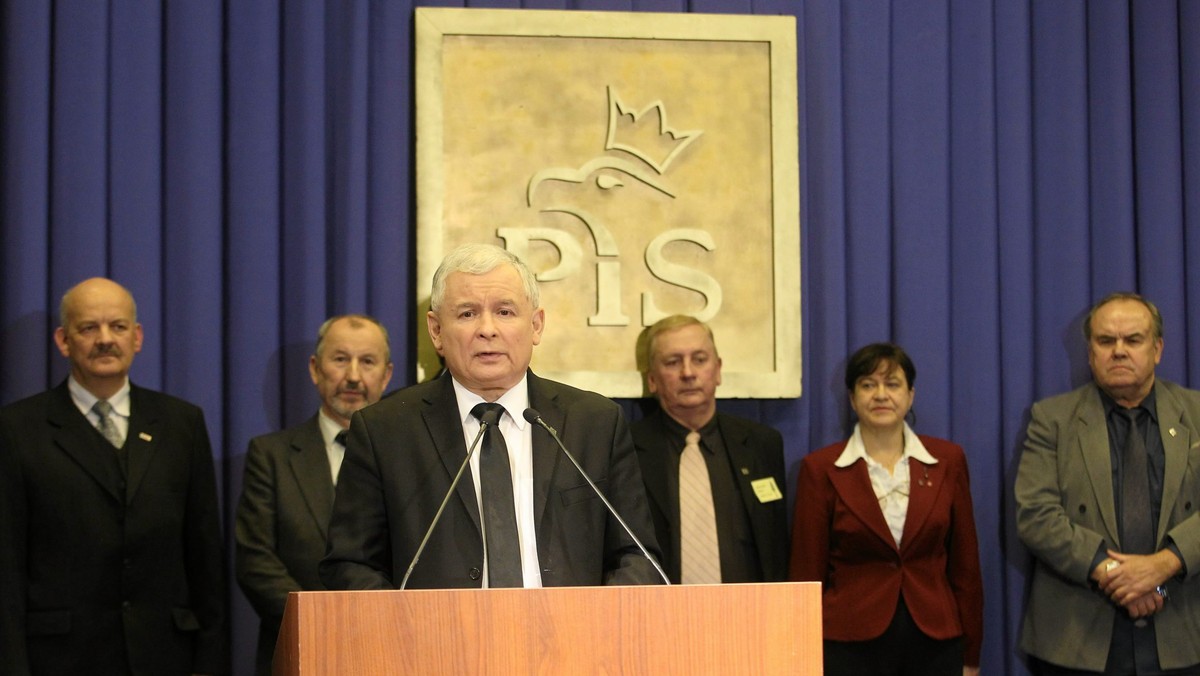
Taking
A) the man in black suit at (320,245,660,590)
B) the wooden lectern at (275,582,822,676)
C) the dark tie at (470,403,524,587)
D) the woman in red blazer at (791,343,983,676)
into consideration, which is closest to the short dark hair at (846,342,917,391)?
the woman in red blazer at (791,343,983,676)

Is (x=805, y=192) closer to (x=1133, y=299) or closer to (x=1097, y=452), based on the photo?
(x=1133, y=299)

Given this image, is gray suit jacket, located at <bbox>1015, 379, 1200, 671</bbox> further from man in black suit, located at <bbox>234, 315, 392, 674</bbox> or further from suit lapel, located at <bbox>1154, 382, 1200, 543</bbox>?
man in black suit, located at <bbox>234, 315, 392, 674</bbox>

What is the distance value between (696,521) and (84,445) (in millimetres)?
1791

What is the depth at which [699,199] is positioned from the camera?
15.8 ft

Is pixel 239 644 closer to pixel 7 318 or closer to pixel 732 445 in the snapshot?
pixel 7 318

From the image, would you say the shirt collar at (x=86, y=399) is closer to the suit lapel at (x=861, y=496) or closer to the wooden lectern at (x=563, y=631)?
the suit lapel at (x=861, y=496)

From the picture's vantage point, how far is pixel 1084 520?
4.41 meters

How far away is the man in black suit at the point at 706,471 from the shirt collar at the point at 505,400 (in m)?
1.61

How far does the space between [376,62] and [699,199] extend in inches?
47.5

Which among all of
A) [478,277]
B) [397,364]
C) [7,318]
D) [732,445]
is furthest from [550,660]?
[7,318]

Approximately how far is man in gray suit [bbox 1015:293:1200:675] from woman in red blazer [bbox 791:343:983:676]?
0.90ft

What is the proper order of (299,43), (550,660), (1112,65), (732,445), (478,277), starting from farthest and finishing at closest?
(1112,65) → (299,43) → (732,445) → (478,277) → (550,660)

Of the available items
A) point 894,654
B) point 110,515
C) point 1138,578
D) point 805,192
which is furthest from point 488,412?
point 805,192

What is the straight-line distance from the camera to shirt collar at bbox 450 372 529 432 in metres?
2.61
